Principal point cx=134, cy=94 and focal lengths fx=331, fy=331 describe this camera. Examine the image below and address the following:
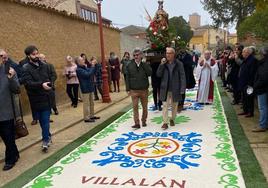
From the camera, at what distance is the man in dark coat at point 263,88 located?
22.3 feet

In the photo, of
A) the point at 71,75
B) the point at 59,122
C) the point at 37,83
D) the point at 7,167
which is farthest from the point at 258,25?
the point at 7,167

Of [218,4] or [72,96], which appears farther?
[218,4]

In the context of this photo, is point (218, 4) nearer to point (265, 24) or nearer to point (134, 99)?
point (265, 24)

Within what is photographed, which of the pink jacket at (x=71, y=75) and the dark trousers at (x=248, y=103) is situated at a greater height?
the pink jacket at (x=71, y=75)

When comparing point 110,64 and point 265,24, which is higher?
point 265,24

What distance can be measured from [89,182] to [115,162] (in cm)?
87

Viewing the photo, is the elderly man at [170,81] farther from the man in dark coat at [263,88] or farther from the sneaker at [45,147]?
the sneaker at [45,147]

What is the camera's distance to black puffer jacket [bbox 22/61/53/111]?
6.38 meters

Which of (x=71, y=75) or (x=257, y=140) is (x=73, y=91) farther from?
(x=257, y=140)

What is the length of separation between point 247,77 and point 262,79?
1567 mm

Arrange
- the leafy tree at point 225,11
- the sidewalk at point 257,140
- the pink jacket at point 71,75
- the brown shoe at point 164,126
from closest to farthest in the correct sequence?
the sidewalk at point 257,140, the brown shoe at point 164,126, the pink jacket at point 71,75, the leafy tree at point 225,11

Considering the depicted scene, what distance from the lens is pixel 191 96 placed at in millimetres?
12969

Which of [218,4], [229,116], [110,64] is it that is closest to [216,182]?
[229,116]

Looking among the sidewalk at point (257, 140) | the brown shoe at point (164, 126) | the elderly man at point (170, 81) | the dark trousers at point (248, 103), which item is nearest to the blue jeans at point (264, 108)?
the sidewalk at point (257, 140)
